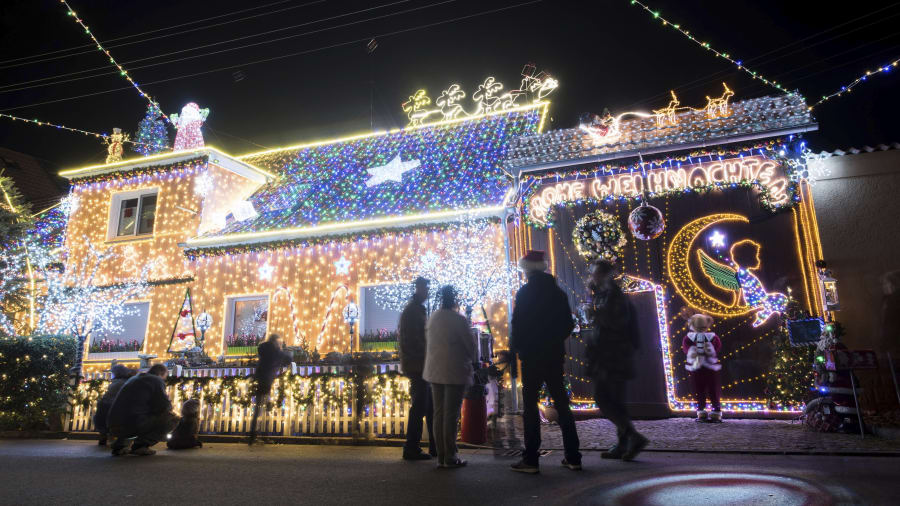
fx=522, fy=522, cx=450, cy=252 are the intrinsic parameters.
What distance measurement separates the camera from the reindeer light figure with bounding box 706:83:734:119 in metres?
10.6

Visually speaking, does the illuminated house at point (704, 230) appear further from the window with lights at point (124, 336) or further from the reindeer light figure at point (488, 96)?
the window with lights at point (124, 336)

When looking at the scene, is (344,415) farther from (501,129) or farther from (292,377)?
(501,129)

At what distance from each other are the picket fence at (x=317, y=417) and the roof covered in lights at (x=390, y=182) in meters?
5.59

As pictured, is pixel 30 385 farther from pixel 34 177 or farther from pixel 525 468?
pixel 34 177

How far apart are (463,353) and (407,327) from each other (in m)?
0.99

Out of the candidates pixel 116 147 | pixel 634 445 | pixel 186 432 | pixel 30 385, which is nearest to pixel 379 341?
pixel 186 432

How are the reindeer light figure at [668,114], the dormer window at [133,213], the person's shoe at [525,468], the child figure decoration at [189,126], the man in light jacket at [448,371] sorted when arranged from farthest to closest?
the child figure decoration at [189,126] < the dormer window at [133,213] < the reindeer light figure at [668,114] < the man in light jacket at [448,371] < the person's shoe at [525,468]

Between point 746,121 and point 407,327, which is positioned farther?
point 746,121

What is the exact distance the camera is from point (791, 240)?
31.6 feet

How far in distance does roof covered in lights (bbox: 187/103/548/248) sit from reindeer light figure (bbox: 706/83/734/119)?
14.5ft

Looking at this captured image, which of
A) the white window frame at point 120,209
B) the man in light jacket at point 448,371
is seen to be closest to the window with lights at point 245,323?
the white window frame at point 120,209

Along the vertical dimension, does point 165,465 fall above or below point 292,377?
below

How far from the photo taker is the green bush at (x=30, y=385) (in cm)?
969

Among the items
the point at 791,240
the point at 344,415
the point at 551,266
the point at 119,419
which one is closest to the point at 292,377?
the point at 344,415
